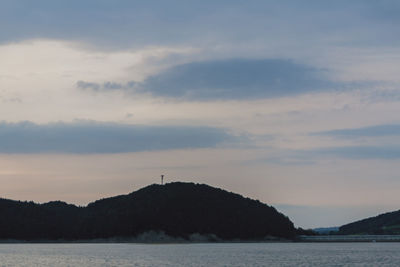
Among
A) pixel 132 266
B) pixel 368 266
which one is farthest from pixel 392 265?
pixel 132 266

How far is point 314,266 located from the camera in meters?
163

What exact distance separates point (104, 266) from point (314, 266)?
50.4 meters

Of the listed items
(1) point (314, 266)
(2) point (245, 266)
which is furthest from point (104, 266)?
(1) point (314, 266)

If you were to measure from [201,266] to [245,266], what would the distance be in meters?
10.6

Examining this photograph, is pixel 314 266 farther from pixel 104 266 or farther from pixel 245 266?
pixel 104 266

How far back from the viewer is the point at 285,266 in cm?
16362

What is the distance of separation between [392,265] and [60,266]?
81.3 metres

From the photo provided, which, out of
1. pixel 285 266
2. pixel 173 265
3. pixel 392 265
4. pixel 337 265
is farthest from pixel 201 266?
pixel 392 265

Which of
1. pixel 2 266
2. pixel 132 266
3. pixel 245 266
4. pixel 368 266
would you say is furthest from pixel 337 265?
pixel 2 266

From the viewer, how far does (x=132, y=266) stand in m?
161

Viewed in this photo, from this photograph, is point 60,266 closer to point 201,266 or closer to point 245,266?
point 201,266

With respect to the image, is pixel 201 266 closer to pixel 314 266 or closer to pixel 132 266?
pixel 132 266

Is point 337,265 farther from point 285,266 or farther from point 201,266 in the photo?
point 201,266

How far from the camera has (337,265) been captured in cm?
16850
